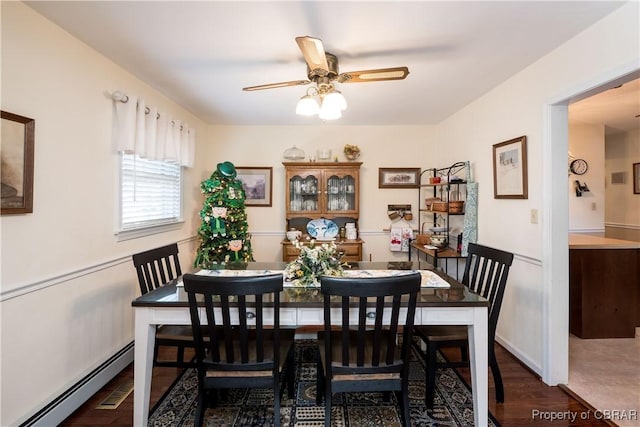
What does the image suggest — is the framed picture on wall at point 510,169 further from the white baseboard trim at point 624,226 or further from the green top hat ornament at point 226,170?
the white baseboard trim at point 624,226

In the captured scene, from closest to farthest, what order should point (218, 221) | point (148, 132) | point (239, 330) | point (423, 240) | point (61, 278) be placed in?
point (239, 330) → point (61, 278) → point (148, 132) → point (218, 221) → point (423, 240)

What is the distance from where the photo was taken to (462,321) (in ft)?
5.57

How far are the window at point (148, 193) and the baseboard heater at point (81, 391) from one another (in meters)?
1.00

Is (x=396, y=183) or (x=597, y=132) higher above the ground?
(x=597, y=132)

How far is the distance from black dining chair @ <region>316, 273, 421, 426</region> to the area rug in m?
0.39

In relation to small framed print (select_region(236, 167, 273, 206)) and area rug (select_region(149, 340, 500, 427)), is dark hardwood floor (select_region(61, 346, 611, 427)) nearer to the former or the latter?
area rug (select_region(149, 340, 500, 427))

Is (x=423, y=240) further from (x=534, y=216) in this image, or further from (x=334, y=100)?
(x=334, y=100)

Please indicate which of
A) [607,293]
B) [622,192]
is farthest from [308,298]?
[622,192]

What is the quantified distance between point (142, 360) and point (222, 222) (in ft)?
6.25

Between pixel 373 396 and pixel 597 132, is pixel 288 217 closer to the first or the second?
pixel 373 396

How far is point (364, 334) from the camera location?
151cm

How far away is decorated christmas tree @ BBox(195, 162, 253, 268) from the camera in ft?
11.3

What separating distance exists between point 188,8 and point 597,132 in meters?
5.35

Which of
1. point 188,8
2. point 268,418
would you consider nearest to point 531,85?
point 188,8
